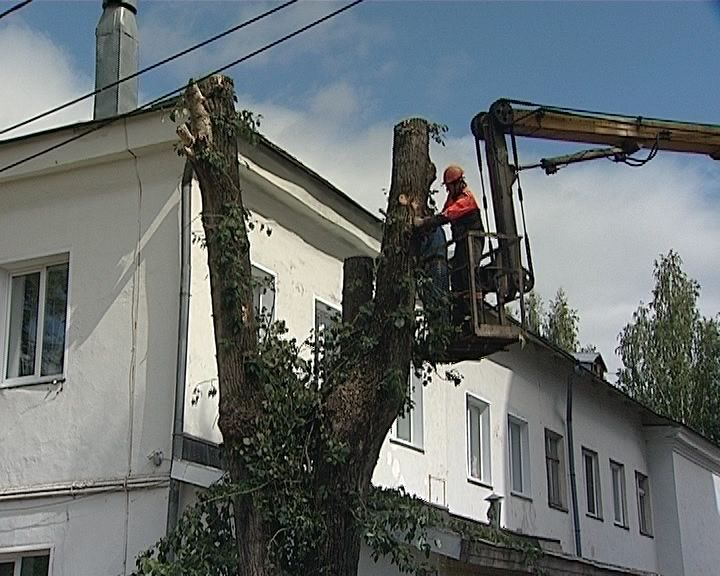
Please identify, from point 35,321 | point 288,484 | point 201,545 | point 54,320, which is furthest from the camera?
point 35,321

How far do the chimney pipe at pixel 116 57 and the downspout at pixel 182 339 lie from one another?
2.25 metres

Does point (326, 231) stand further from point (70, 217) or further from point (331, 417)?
point (331, 417)

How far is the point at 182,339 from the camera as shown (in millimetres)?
11406

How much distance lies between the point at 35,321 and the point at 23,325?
17 centimetres

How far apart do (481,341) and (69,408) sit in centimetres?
Result: 419

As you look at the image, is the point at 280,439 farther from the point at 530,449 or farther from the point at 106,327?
the point at 530,449

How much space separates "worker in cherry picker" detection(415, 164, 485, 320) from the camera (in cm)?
1038

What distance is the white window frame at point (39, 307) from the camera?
1223cm

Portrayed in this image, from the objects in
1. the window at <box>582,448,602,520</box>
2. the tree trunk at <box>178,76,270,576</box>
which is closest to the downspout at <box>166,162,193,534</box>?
the tree trunk at <box>178,76,270,576</box>

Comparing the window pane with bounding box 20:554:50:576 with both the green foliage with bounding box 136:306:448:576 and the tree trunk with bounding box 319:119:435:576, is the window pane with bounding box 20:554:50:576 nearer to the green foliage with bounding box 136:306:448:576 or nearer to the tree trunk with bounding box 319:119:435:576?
the green foliage with bounding box 136:306:448:576

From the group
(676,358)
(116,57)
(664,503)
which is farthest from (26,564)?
(676,358)

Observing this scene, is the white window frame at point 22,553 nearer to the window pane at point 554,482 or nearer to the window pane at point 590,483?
the window pane at point 554,482

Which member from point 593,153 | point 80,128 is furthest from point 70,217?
point 593,153

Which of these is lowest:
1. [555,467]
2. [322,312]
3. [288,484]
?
[288,484]
